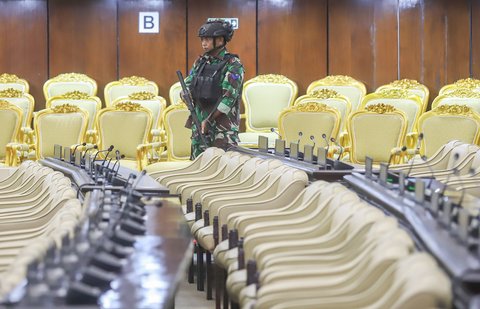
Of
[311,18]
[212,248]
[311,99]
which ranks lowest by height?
[212,248]

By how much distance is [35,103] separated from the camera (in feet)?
41.8

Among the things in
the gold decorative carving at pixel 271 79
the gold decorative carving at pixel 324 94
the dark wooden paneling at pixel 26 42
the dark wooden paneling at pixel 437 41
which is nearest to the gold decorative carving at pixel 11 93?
the dark wooden paneling at pixel 26 42

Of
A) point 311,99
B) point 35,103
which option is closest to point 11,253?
point 311,99

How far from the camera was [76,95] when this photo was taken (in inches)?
450

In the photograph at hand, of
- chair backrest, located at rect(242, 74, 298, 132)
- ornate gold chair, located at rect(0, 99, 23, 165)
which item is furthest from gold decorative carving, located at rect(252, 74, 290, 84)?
ornate gold chair, located at rect(0, 99, 23, 165)

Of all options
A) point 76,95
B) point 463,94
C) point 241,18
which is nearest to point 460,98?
point 463,94

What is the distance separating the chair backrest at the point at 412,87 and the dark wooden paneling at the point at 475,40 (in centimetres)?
65

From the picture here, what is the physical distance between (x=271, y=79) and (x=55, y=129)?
3004 millimetres

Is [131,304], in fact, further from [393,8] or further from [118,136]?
[393,8]

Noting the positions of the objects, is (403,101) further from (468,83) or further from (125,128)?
(125,128)

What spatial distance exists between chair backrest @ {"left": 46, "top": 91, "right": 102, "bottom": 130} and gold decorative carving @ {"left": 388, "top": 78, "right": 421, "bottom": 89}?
3.18 m

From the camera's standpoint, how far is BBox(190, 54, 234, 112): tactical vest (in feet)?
27.6

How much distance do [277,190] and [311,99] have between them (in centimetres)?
550

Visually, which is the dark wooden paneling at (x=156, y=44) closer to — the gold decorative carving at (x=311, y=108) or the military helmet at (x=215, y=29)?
the gold decorative carving at (x=311, y=108)
